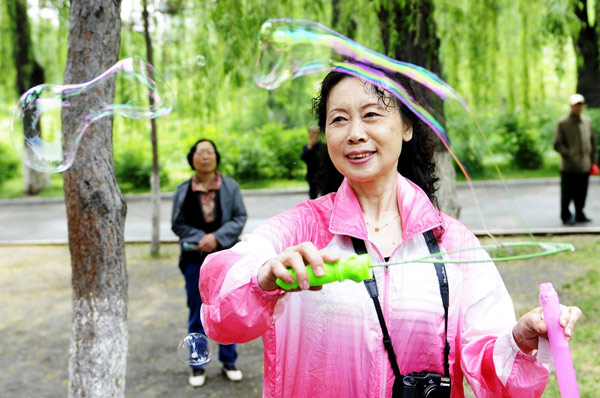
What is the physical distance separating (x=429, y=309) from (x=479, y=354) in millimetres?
182

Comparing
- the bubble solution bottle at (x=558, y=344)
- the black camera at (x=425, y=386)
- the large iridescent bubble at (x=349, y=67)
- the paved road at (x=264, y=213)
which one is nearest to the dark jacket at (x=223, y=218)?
the large iridescent bubble at (x=349, y=67)

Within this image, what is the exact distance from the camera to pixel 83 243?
3625 mm

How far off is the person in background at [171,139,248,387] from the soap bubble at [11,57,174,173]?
1466 mm

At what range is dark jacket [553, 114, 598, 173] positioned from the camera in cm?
993

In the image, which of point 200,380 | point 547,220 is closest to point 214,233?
point 200,380

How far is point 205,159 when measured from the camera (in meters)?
5.07

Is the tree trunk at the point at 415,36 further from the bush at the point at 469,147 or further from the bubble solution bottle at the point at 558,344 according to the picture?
the bubble solution bottle at the point at 558,344

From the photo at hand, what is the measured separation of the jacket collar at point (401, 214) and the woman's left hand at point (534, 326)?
379 mm

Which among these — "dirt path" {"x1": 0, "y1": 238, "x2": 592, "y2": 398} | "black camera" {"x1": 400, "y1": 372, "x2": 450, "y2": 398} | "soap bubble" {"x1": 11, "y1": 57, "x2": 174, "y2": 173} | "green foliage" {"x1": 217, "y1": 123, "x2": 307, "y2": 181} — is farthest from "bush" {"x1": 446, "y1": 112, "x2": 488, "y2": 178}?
"green foliage" {"x1": 217, "y1": 123, "x2": 307, "y2": 181}

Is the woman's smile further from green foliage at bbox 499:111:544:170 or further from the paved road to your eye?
green foliage at bbox 499:111:544:170

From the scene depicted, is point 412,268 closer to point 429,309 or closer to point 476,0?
point 429,309

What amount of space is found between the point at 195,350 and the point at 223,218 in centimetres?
275

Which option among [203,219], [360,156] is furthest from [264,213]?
[360,156]

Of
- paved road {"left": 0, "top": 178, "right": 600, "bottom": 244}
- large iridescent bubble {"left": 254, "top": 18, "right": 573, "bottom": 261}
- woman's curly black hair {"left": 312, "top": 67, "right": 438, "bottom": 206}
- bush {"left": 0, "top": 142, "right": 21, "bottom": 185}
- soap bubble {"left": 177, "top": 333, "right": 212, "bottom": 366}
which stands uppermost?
large iridescent bubble {"left": 254, "top": 18, "right": 573, "bottom": 261}
